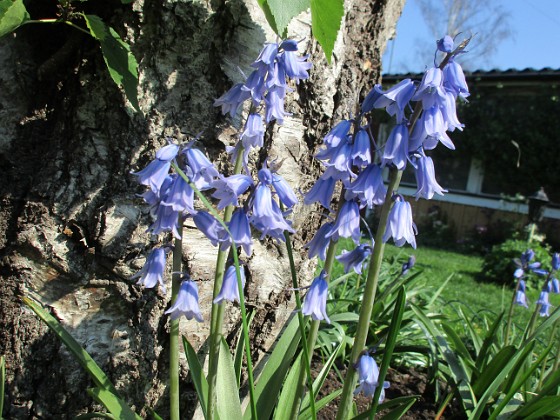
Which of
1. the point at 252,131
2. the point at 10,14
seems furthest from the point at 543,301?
the point at 10,14

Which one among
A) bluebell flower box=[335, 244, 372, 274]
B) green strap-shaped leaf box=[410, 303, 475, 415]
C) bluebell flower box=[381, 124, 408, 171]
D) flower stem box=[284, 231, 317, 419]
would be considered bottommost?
green strap-shaped leaf box=[410, 303, 475, 415]

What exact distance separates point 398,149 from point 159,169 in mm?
557

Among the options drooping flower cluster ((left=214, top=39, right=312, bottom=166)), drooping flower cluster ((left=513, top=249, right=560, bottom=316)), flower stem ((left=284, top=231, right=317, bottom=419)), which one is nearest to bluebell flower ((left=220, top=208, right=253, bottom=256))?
flower stem ((left=284, top=231, right=317, bottom=419))

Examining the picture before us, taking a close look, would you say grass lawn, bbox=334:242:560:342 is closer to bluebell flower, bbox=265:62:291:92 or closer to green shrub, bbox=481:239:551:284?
green shrub, bbox=481:239:551:284

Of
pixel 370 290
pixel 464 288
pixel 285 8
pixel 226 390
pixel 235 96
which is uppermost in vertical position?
pixel 285 8

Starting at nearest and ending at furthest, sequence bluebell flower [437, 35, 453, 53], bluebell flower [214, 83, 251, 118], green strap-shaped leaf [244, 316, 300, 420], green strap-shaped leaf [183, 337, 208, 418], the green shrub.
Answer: bluebell flower [437, 35, 453, 53], bluebell flower [214, 83, 251, 118], green strap-shaped leaf [183, 337, 208, 418], green strap-shaped leaf [244, 316, 300, 420], the green shrub

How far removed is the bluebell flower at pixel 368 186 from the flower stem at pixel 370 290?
27 millimetres

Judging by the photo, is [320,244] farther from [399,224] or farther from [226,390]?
[226,390]

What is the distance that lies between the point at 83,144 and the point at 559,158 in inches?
584

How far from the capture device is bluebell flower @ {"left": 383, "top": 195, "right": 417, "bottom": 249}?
1.24 m

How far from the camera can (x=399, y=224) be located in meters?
1.24

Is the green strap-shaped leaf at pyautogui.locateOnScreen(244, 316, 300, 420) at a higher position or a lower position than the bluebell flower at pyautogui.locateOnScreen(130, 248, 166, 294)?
lower

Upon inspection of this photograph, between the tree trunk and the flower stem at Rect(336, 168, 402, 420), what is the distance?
0.58 meters

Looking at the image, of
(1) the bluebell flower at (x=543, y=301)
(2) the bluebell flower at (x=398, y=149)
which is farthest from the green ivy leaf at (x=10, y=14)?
(1) the bluebell flower at (x=543, y=301)
